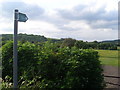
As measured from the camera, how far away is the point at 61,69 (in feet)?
14.1

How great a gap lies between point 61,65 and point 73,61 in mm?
292

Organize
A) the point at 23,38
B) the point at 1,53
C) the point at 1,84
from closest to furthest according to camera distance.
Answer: the point at 1,84 < the point at 1,53 < the point at 23,38

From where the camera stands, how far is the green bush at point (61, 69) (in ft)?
13.6

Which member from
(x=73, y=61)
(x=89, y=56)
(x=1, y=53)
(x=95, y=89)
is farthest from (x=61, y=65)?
(x=1, y=53)

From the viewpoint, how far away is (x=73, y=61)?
414 centimetres

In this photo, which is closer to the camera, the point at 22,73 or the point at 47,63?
the point at 47,63

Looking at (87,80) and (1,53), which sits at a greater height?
(1,53)

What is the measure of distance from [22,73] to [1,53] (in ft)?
3.00

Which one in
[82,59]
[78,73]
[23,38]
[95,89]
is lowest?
[95,89]

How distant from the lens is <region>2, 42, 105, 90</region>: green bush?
13.6 feet

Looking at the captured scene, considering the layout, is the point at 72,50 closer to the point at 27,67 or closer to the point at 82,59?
the point at 82,59

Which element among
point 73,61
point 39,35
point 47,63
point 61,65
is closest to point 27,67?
point 47,63

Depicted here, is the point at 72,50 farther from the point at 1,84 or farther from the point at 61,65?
the point at 1,84

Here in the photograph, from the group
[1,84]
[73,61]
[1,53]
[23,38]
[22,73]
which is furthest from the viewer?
[23,38]
